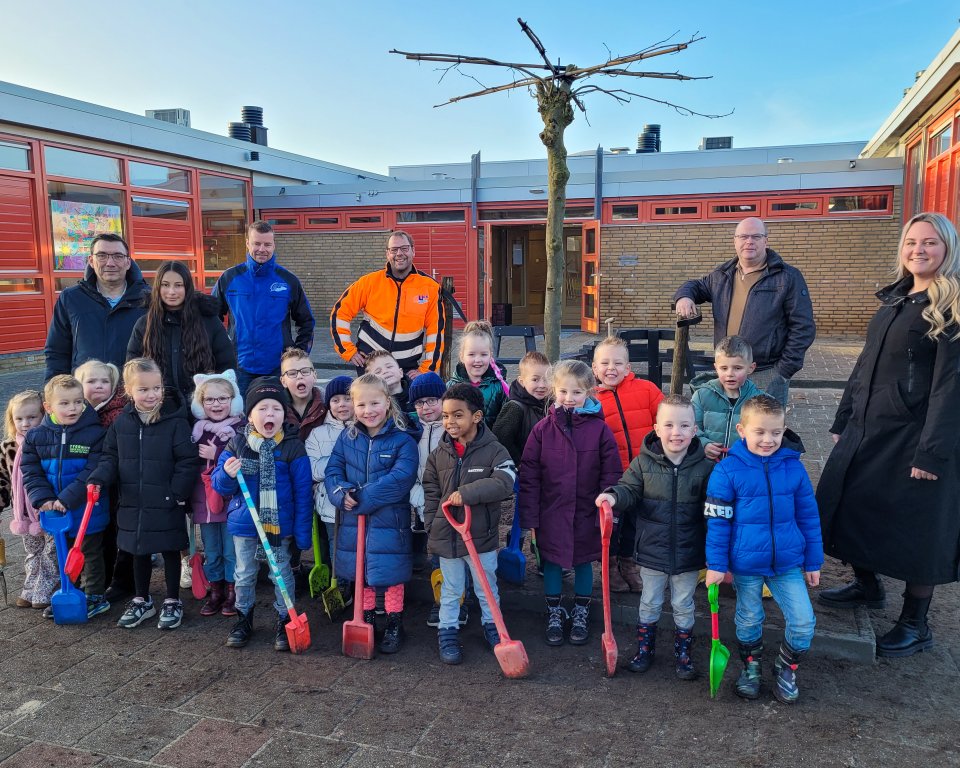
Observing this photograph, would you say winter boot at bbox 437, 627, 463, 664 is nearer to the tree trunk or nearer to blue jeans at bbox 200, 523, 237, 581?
blue jeans at bbox 200, 523, 237, 581

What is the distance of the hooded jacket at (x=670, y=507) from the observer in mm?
3271

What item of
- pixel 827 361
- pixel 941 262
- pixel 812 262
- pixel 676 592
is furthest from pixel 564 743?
pixel 812 262

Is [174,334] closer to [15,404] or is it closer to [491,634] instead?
[15,404]

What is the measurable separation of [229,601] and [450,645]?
1296mm

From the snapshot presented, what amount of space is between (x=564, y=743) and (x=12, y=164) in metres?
13.2

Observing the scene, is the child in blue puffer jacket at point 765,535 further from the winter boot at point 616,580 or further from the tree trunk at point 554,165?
the tree trunk at point 554,165

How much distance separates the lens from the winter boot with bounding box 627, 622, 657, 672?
3345mm

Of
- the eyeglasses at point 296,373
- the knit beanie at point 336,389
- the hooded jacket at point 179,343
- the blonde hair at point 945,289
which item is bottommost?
the knit beanie at point 336,389

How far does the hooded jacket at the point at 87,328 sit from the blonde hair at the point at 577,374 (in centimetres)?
263

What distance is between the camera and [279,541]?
3.74 metres

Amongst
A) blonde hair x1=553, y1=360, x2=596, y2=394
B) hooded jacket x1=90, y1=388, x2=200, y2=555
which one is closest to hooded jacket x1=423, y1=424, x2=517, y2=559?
blonde hair x1=553, y1=360, x2=596, y2=394

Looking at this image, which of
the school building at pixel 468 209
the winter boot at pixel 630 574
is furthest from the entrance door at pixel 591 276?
the winter boot at pixel 630 574

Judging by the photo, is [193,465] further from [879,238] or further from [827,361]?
[879,238]

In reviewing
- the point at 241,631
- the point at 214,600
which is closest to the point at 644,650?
the point at 241,631
